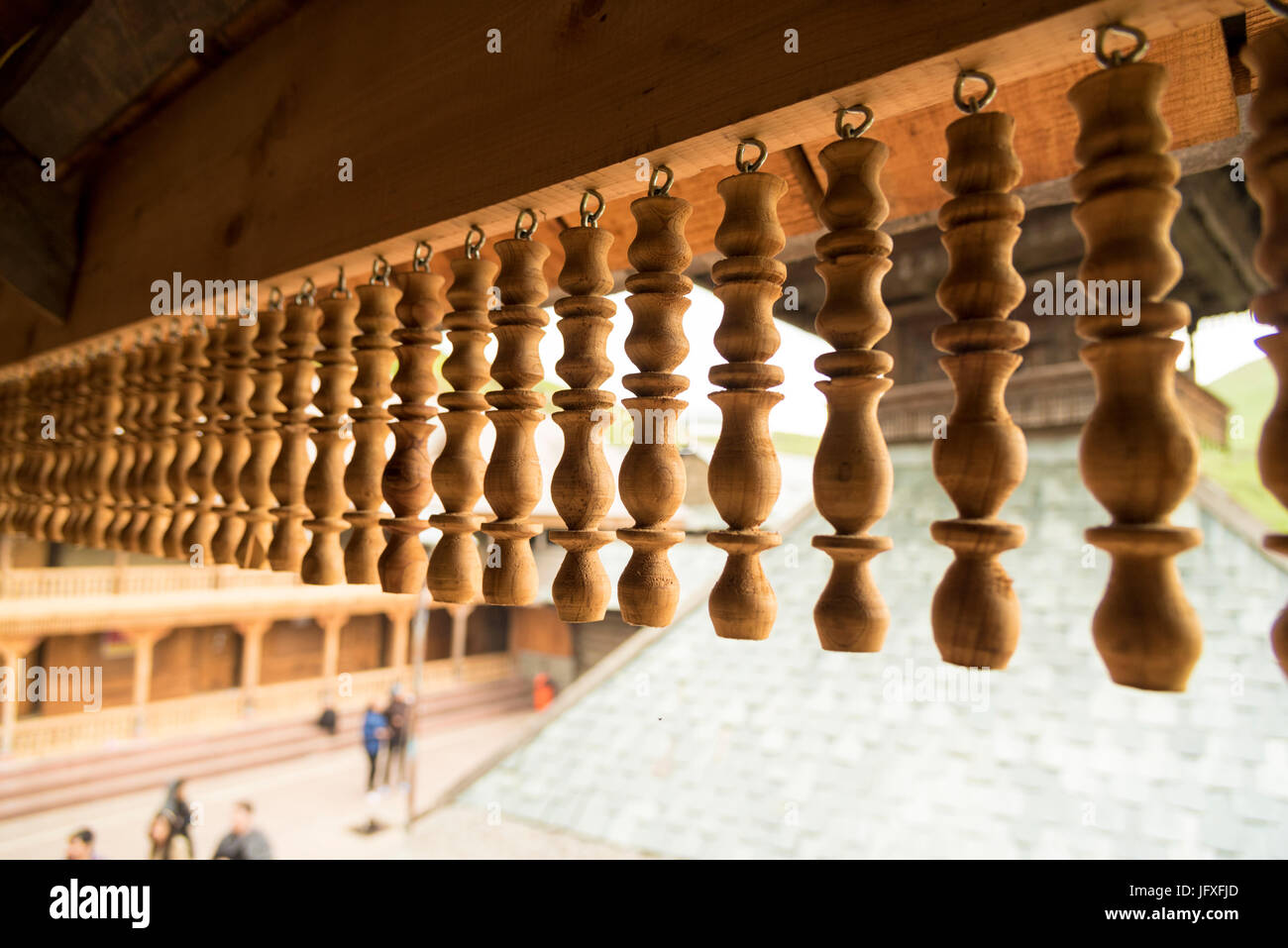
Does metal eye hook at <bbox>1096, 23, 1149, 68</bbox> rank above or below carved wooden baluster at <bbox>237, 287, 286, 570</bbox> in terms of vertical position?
above

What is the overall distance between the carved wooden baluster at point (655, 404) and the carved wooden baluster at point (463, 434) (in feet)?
0.86

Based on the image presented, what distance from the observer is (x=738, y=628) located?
2.38 ft

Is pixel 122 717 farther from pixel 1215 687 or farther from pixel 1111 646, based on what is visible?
pixel 1111 646

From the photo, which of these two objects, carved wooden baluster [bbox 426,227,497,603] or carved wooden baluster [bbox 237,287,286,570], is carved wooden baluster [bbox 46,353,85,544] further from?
carved wooden baluster [bbox 426,227,497,603]

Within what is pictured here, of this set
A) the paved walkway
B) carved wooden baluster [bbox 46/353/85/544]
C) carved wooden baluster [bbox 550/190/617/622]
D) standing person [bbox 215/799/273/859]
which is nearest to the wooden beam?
carved wooden baluster [bbox 550/190/617/622]

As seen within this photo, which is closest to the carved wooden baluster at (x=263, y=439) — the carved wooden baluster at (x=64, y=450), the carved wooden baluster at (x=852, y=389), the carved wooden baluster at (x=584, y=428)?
the carved wooden baluster at (x=584, y=428)

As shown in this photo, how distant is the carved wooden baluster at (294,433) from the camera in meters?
1.24

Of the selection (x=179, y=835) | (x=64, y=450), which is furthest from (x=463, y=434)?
(x=179, y=835)

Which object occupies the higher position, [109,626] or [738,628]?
[738,628]

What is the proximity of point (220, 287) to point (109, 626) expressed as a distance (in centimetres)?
1064

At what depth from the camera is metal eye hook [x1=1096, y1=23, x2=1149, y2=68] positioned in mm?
549

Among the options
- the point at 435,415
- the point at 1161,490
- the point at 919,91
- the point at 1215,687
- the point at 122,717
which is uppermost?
the point at 919,91

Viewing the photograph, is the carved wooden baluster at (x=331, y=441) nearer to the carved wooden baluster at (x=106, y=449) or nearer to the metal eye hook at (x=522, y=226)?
the metal eye hook at (x=522, y=226)
